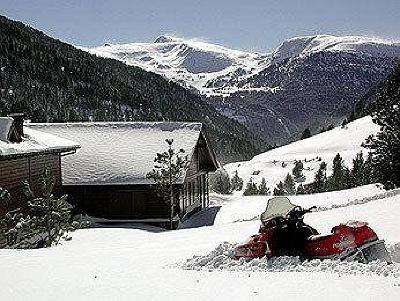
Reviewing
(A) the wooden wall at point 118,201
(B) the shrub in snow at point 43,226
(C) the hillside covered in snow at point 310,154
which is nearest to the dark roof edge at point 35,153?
(B) the shrub in snow at point 43,226

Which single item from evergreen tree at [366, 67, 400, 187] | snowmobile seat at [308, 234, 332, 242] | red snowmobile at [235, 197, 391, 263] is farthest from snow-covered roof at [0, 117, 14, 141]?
evergreen tree at [366, 67, 400, 187]

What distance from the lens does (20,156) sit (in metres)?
20.6

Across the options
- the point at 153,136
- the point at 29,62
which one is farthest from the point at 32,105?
the point at 153,136

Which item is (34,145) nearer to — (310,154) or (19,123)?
(19,123)

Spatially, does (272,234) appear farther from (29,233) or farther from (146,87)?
(146,87)

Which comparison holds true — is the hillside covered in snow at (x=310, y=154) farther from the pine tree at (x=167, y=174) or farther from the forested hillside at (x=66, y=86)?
the pine tree at (x=167, y=174)

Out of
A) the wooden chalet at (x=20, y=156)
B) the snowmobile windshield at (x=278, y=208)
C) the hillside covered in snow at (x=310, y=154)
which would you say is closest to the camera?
the snowmobile windshield at (x=278, y=208)

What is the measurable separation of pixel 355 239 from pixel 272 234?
1.23 m

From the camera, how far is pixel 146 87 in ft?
565

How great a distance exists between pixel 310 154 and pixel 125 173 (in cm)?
12530

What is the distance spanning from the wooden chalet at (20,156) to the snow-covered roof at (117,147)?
3618mm

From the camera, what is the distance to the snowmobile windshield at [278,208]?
342 inches

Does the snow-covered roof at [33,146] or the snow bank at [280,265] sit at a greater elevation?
the snow-covered roof at [33,146]

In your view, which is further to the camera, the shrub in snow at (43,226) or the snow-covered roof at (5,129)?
the snow-covered roof at (5,129)
